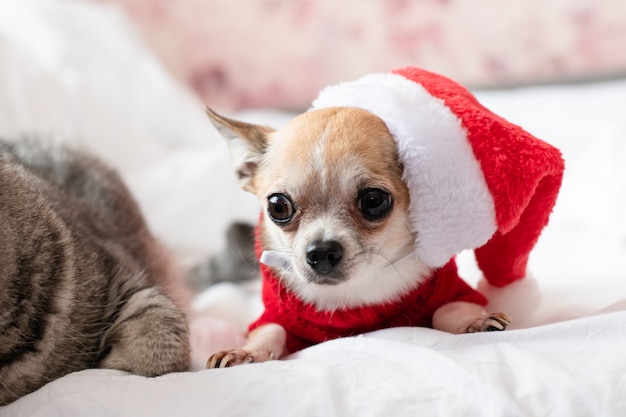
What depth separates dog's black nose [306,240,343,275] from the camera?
115cm

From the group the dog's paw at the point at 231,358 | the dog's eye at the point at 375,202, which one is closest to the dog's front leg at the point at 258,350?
the dog's paw at the point at 231,358

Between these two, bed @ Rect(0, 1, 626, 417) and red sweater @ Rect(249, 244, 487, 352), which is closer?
bed @ Rect(0, 1, 626, 417)

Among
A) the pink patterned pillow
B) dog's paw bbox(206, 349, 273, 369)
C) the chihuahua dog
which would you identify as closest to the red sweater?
the chihuahua dog

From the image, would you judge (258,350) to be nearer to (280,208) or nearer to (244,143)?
(280,208)

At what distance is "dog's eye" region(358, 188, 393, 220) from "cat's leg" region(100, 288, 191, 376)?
1.22 feet

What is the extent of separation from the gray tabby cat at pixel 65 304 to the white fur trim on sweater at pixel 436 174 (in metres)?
0.45

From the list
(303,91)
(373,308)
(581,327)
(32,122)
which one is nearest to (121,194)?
(32,122)

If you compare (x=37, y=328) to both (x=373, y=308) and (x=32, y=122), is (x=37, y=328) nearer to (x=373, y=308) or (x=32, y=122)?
(x=373, y=308)

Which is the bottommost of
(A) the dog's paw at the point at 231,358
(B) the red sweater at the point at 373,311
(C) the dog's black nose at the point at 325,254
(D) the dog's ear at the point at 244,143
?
(A) the dog's paw at the point at 231,358

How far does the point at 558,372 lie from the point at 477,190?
0.31 meters

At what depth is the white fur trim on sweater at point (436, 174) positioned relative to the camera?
3.75 ft

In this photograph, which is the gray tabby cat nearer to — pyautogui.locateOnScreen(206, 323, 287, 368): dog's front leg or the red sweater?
pyautogui.locateOnScreen(206, 323, 287, 368): dog's front leg

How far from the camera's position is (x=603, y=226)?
170 cm

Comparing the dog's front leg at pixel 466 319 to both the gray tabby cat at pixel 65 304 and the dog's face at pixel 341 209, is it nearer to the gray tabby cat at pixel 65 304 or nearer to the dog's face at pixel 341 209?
the dog's face at pixel 341 209
